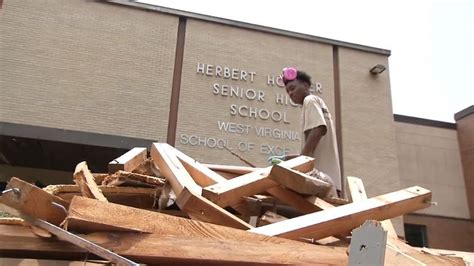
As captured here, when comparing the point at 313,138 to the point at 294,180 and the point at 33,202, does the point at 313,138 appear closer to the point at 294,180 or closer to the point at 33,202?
the point at 294,180

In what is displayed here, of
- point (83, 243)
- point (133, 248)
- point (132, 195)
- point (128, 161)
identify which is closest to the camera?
point (83, 243)

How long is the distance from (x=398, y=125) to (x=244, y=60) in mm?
8074

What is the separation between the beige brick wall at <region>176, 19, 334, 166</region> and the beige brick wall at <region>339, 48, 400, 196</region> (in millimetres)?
709

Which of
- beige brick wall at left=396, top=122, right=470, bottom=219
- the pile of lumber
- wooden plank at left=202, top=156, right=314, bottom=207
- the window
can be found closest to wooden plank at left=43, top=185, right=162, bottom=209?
the pile of lumber

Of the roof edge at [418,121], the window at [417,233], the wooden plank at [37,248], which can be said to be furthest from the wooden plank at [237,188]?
the window at [417,233]

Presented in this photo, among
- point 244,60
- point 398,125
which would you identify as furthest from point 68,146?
point 398,125

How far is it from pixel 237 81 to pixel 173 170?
12242mm

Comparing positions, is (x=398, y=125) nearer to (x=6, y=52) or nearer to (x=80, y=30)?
(x=80, y=30)

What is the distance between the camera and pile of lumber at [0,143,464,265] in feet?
6.85

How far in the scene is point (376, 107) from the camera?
16688 millimetres

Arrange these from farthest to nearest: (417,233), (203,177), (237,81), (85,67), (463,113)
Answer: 1. (463,113)
2. (417,233)
3. (237,81)
4. (85,67)
5. (203,177)

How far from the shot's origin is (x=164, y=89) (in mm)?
14461

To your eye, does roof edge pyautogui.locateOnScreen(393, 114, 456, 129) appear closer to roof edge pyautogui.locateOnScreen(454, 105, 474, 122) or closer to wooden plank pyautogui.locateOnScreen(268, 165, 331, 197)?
roof edge pyautogui.locateOnScreen(454, 105, 474, 122)

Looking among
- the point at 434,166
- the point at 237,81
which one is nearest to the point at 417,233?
the point at 434,166
